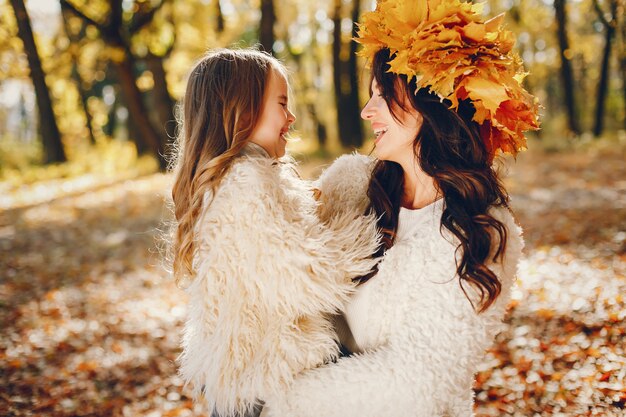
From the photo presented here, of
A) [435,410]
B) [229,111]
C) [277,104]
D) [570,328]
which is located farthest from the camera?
[570,328]

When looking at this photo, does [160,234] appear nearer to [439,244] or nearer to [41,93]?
[439,244]

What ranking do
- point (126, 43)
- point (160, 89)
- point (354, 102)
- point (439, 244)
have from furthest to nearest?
point (354, 102)
point (160, 89)
point (126, 43)
point (439, 244)

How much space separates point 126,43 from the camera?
1217cm

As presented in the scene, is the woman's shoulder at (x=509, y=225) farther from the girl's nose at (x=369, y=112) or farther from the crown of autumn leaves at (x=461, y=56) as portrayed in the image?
the girl's nose at (x=369, y=112)

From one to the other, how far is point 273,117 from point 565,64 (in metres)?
16.2

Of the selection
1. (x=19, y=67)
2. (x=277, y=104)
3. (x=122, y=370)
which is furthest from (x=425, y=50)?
(x=19, y=67)

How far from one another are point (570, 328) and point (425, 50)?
12.3 ft

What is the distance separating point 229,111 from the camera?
6.69 feet

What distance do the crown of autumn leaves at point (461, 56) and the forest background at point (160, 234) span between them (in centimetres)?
28

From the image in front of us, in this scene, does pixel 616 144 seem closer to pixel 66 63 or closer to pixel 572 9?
pixel 572 9

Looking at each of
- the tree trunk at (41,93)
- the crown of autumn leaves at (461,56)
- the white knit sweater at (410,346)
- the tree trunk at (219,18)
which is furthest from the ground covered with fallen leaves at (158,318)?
the tree trunk at (219,18)

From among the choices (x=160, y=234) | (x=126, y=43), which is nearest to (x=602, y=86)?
(x=126, y=43)

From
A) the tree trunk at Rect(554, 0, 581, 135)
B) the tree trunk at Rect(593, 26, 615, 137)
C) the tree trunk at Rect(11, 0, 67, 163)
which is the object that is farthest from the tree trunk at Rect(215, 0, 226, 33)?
the tree trunk at Rect(593, 26, 615, 137)

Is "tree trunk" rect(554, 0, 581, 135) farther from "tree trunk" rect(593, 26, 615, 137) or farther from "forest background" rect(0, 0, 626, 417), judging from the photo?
"tree trunk" rect(593, 26, 615, 137)
